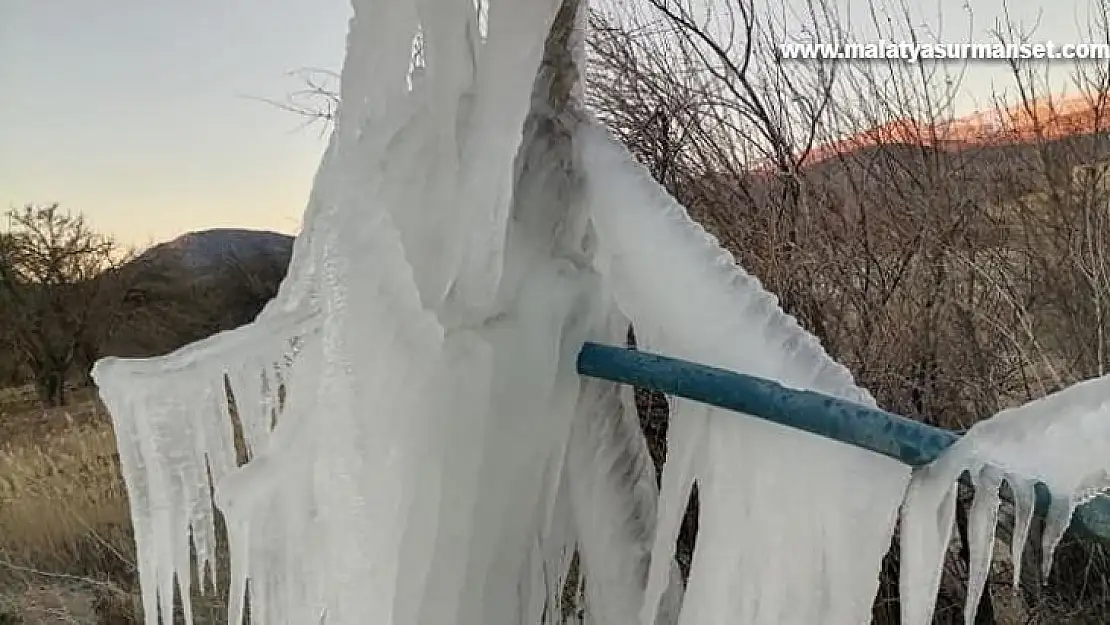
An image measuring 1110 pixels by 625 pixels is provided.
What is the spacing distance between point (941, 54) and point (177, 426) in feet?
8.15

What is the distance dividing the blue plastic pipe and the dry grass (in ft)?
8.98

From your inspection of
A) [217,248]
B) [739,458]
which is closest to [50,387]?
[217,248]

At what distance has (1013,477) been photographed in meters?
0.38

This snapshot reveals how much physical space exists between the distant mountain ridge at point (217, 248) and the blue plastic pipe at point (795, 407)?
3481 millimetres

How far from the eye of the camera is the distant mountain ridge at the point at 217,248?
13.6 ft

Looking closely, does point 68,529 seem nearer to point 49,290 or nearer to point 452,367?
point 49,290

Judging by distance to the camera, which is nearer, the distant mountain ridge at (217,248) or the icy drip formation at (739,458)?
the icy drip formation at (739,458)

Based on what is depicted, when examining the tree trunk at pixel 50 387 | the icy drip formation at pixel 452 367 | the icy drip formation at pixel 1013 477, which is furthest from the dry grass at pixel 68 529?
the icy drip formation at pixel 1013 477

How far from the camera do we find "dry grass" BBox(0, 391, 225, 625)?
3.28 m

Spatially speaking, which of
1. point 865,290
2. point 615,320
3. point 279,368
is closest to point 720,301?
point 615,320

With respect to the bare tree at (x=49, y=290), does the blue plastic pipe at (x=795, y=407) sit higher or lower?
lower

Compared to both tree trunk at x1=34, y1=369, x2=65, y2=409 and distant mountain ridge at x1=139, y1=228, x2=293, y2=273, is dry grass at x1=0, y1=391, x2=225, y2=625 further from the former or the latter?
distant mountain ridge at x1=139, y1=228, x2=293, y2=273

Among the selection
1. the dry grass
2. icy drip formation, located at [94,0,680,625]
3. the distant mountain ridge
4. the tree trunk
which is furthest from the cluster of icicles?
the tree trunk

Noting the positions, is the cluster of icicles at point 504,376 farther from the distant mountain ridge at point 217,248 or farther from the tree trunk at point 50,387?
the tree trunk at point 50,387
